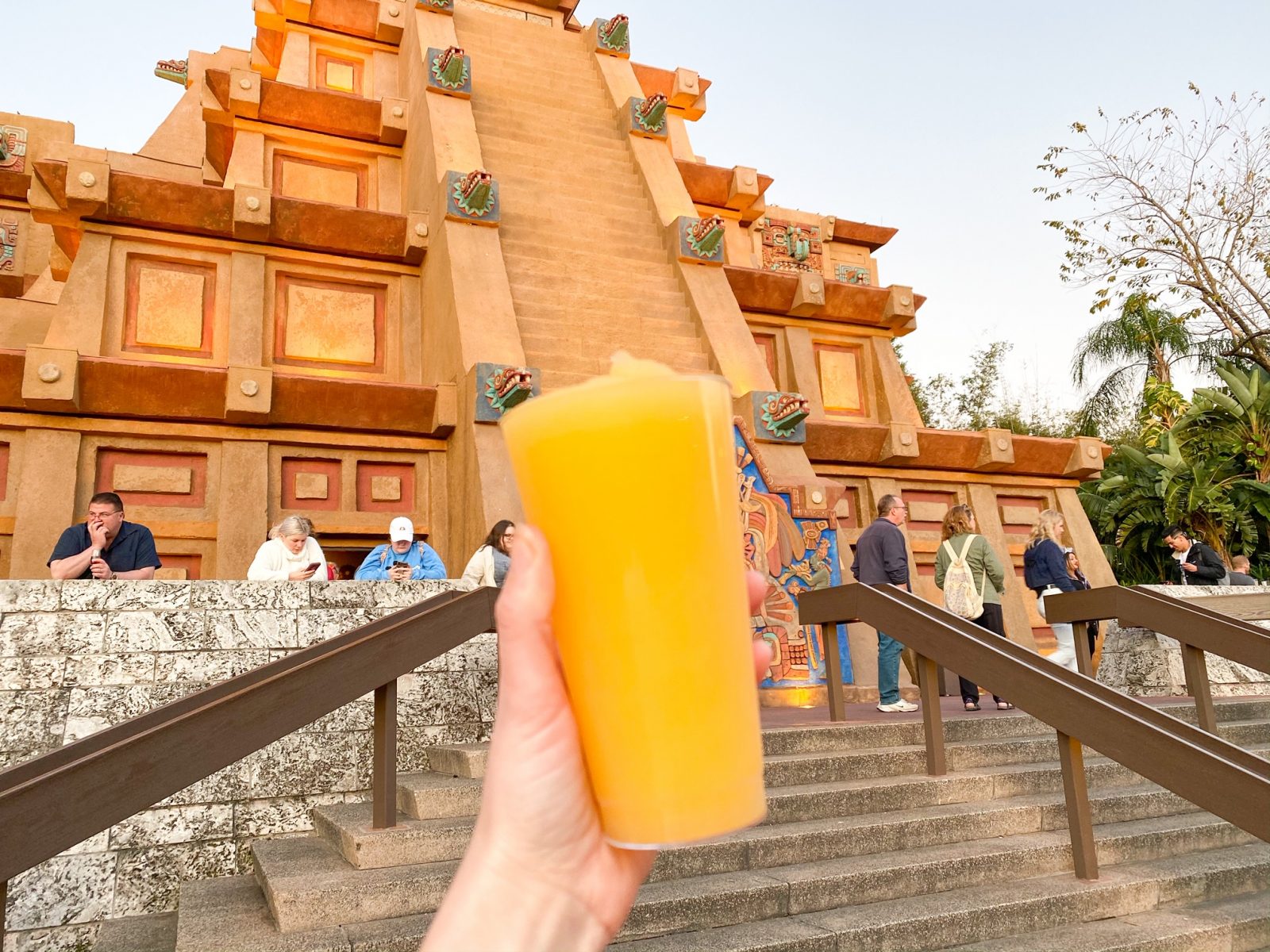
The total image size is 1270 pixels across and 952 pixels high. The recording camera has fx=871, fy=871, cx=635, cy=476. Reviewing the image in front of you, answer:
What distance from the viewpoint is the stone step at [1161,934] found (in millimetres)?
2945

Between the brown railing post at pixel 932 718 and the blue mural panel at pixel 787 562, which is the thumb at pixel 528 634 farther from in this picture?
the blue mural panel at pixel 787 562

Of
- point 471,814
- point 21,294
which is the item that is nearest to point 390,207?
point 21,294

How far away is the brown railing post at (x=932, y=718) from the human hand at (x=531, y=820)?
360cm

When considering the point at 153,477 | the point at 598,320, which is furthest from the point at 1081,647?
the point at 153,477

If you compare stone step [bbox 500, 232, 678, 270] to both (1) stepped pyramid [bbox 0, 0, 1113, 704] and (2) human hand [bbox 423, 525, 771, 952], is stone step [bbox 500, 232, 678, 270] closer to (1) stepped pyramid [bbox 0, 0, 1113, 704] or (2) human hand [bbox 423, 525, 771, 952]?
(1) stepped pyramid [bbox 0, 0, 1113, 704]

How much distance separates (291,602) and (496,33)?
35.9 feet

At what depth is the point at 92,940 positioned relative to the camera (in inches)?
133

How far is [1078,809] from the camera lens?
3404 mm

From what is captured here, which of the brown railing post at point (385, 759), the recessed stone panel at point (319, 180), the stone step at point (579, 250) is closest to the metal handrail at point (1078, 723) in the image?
the brown railing post at point (385, 759)

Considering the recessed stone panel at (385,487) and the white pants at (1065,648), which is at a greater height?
the recessed stone panel at (385,487)

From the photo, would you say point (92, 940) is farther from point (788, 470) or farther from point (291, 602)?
point (788, 470)

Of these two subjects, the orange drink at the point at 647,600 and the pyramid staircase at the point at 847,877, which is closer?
the orange drink at the point at 647,600

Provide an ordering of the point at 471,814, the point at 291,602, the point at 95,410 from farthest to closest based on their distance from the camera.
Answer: the point at 95,410
the point at 291,602
the point at 471,814

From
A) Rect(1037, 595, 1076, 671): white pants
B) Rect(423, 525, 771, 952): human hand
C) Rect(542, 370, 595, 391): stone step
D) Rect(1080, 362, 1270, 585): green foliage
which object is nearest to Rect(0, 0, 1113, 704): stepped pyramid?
Rect(542, 370, 595, 391): stone step
